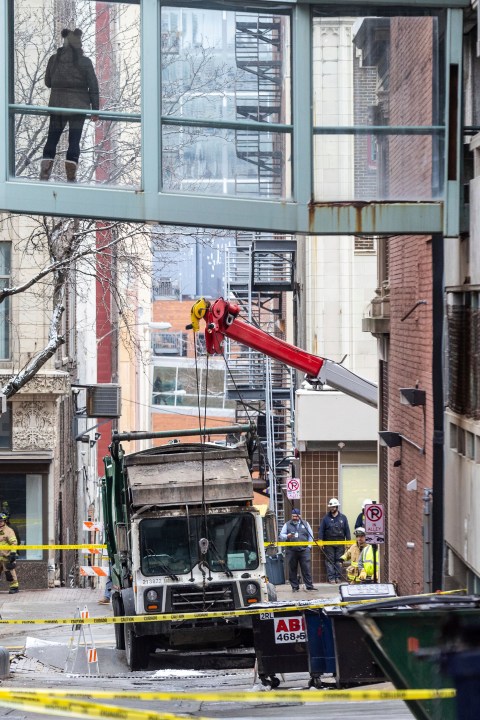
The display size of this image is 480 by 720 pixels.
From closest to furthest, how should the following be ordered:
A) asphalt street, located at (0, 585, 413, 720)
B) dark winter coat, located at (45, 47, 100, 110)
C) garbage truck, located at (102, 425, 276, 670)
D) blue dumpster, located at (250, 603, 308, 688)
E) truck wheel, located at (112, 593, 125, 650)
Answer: asphalt street, located at (0, 585, 413, 720) < blue dumpster, located at (250, 603, 308, 688) < dark winter coat, located at (45, 47, 100, 110) < garbage truck, located at (102, 425, 276, 670) < truck wheel, located at (112, 593, 125, 650)

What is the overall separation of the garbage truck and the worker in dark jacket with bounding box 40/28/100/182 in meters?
4.61

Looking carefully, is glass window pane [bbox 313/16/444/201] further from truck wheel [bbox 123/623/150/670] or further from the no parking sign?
the no parking sign

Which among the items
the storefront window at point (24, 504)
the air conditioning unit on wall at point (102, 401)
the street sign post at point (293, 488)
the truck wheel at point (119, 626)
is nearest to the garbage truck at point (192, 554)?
the truck wheel at point (119, 626)

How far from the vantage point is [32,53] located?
512 inches

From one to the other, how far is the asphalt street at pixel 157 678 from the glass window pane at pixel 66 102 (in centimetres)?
500

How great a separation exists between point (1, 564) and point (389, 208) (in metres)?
15.2

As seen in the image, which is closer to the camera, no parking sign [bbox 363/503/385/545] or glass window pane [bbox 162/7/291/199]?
glass window pane [bbox 162/7/291/199]

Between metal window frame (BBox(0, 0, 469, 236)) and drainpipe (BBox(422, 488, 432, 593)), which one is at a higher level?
metal window frame (BBox(0, 0, 469, 236))

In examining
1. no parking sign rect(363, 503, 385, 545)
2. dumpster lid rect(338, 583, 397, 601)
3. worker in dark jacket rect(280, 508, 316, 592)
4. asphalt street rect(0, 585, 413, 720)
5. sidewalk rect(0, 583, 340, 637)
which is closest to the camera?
asphalt street rect(0, 585, 413, 720)

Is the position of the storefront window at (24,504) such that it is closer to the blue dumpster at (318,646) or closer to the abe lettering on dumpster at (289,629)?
the abe lettering on dumpster at (289,629)

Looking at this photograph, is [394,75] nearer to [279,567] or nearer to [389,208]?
[389,208]

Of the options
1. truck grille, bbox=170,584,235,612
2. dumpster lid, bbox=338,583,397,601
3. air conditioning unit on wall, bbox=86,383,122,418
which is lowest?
truck grille, bbox=170,584,235,612

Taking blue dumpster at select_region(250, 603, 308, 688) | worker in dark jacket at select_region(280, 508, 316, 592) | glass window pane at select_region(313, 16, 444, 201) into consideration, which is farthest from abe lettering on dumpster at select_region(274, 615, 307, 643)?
worker in dark jacket at select_region(280, 508, 316, 592)

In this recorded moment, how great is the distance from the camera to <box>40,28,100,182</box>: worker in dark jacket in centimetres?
1262
